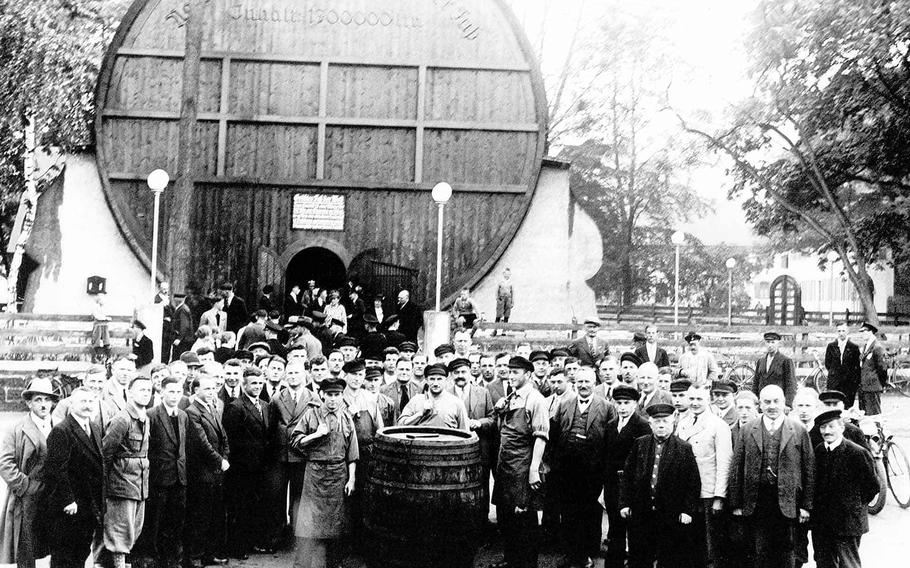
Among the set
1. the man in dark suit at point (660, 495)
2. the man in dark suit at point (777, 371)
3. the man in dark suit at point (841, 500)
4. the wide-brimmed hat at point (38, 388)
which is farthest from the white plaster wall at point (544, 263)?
the wide-brimmed hat at point (38, 388)

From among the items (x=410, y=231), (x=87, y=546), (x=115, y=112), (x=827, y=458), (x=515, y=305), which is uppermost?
(x=115, y=112)

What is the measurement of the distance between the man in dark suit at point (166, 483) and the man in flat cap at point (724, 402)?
4.23 meters

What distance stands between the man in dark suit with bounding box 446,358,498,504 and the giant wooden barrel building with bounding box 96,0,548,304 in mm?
8322

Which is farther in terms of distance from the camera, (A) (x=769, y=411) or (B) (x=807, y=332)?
(B) (x=807, y=332)

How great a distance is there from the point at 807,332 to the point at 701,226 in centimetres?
3908

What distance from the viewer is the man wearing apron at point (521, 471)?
7285 millimetres

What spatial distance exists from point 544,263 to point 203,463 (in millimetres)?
10533

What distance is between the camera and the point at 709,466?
6.84 m

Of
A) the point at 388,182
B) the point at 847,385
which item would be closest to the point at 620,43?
the point at 388,182

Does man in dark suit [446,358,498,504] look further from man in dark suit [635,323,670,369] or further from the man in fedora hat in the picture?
the man in fedora hat

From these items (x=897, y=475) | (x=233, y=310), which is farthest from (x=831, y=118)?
(x=233, y=310)

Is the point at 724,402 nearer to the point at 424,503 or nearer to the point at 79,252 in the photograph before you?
the point at 424,503

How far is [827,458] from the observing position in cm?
657

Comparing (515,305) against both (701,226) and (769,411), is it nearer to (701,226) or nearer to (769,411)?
(769,411)
